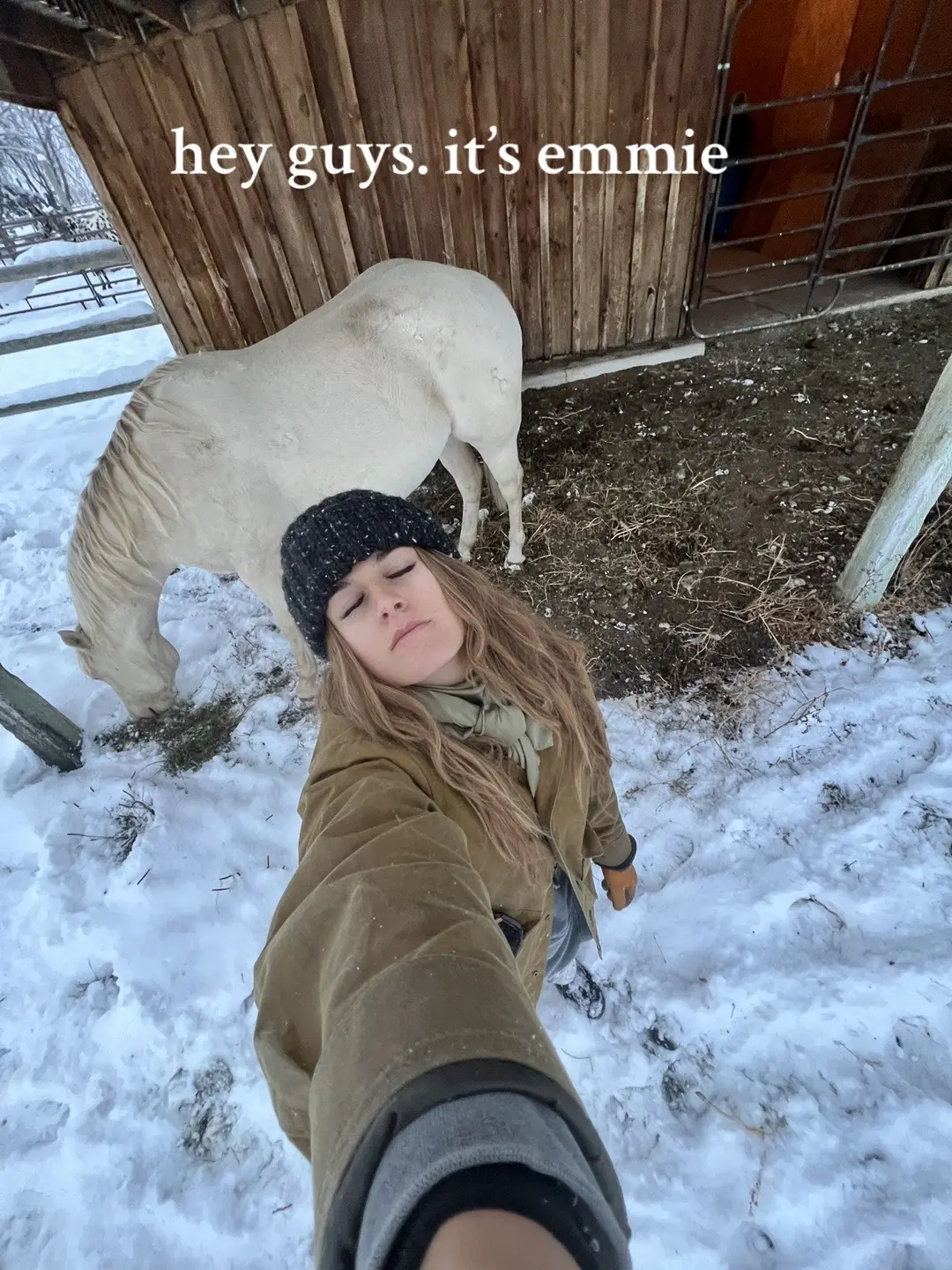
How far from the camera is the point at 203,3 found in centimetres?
229

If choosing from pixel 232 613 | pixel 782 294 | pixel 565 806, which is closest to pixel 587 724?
pixel 565 806

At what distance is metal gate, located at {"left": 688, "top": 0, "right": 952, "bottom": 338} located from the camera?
320 centimetres

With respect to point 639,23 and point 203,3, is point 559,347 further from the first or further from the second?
point 203,3

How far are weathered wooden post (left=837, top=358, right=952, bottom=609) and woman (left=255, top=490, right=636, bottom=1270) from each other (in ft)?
5.82

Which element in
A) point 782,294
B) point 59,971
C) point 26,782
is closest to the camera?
point 59,971

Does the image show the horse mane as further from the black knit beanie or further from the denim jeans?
the denim jeans

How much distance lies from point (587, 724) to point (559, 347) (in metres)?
3.42

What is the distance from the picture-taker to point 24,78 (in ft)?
7.48

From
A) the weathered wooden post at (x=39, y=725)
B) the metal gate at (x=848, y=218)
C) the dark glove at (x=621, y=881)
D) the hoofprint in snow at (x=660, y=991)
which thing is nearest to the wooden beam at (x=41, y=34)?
the weathered wooden post at (x=39, y=725)

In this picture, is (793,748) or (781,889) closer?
(781,889)

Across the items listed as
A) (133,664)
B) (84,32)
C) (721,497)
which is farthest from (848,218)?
(133,664)

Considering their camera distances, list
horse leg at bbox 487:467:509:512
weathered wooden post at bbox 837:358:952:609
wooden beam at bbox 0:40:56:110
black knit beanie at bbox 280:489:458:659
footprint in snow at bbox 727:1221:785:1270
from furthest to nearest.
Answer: horse leg at bbox 487:467:509:512 → wooden beam at bbox 0:40:56:110 → weathered wooden post at bbox 837:358:952:609 → footprint in snow at bbox 727:1221:785:1270 → black knit beanie at bbox 280:489:458:659

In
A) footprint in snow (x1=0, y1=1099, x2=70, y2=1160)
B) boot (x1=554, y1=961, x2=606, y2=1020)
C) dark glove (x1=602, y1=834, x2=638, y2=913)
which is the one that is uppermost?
dark glove (x1=602, y1=834, x2=638, y2=913)

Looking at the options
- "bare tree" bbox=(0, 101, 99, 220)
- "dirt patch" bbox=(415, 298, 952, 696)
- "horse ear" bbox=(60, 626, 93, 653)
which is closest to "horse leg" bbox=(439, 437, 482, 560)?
"dirt patch" bbox=(415, 298, 952, 696)
